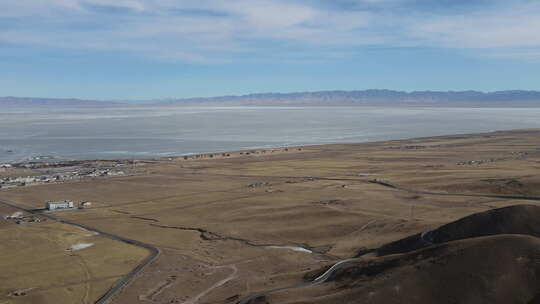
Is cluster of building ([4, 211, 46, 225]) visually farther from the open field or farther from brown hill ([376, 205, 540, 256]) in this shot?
brown hill ([376, 205, 540, 256])

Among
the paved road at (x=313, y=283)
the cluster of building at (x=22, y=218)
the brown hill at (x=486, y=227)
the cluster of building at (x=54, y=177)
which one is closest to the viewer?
the paved road at (x=313, y=283)

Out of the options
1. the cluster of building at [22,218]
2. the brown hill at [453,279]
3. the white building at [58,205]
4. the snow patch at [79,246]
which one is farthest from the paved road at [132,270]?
the brown hill at [453,279]

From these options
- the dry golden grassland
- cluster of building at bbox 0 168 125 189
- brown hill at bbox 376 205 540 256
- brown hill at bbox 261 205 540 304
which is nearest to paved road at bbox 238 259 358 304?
brown hill at bbox 261 205 540 304

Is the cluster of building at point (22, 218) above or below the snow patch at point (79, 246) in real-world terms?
above

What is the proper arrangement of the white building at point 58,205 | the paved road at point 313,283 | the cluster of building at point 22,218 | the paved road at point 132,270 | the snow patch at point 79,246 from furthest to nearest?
the white building at point 58,205
the cluster of building at point 22,218
the snow patch at point 79,246
the paved road at point 132,270
the paved road at point 313,283

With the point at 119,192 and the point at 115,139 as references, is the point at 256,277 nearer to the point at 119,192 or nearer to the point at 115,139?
the point at 119,192

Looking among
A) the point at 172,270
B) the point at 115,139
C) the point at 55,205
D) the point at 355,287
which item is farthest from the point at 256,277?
the point at 115,139

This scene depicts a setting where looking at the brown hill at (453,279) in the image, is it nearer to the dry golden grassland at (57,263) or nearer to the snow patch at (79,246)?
the dry golden grassland at (57,263)

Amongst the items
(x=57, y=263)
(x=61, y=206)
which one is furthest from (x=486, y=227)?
(x=61, y=206)
